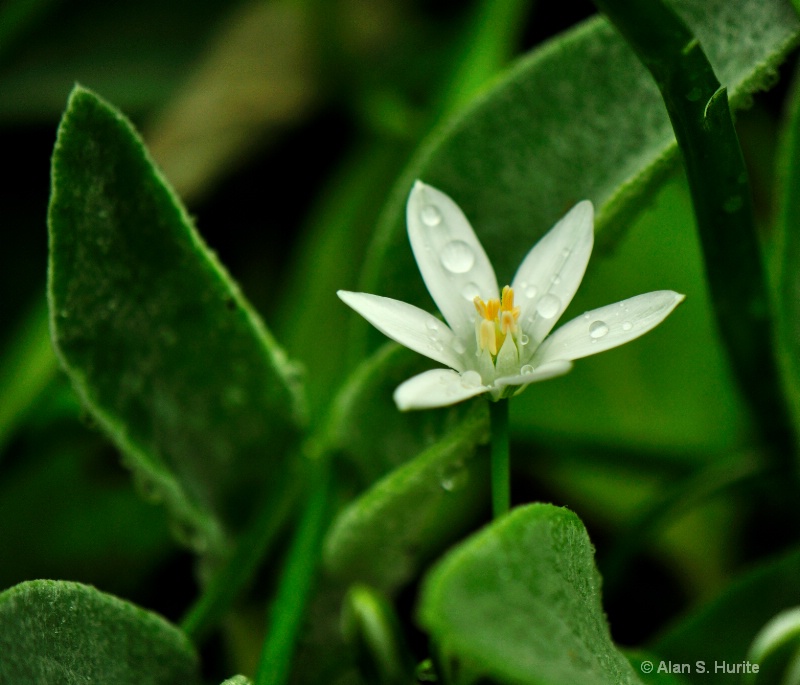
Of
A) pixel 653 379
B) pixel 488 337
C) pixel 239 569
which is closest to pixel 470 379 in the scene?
pixel 488 337

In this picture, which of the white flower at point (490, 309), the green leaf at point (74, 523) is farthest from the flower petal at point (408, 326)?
the green leaf at point (74, 523)

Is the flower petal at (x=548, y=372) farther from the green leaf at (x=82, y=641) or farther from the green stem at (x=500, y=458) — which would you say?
the green leaf at (x=82, y=641)

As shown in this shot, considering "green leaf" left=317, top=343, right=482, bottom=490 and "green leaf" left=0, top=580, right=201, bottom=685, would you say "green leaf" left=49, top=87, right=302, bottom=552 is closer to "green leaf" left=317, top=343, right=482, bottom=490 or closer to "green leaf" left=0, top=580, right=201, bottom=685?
"green leaf" left=317, top=343, right=482, bottom=490

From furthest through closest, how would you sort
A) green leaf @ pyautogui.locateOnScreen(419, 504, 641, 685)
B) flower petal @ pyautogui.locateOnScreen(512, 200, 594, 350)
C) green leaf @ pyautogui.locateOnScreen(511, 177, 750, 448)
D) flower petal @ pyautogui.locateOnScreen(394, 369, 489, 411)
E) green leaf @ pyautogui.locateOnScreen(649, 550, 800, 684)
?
green leaf @ pyautogui.locateOnScreen(511, 177, 750, 448), green leaf @ pyautogui.locateOnScreen(649, 550, 800, 684), flower petal @ pyautogui.locateOnScreen(512, 200, 594, 350), flower petal @ pyautogui.locateOnScreen(394, 369, 489, 411), green leaf @ pyautogui.locateOnScreen(419, 504, 641, 685)

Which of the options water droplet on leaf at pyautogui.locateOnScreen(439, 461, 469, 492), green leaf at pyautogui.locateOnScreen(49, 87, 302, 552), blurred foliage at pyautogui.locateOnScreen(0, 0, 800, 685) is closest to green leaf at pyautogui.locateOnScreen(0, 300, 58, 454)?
blurred foliage at pyautogui.locateOnScreen(0, 0, 800, 685)

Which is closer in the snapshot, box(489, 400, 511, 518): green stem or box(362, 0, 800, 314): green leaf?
box(489, 400, 511, 518): green stem

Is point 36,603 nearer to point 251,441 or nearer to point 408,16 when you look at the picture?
point 251,441
